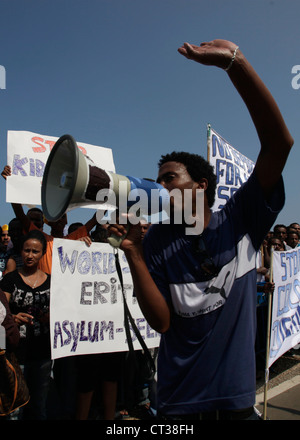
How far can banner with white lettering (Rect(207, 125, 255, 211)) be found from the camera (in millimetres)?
4156

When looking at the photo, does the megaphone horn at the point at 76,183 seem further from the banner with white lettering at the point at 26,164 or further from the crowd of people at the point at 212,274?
the banner with white lettering at the point at 26,164

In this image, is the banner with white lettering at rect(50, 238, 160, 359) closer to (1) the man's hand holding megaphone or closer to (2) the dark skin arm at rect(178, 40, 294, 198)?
(1) the man's hand holding megaphone

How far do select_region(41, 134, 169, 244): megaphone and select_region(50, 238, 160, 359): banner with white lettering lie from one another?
1824mm

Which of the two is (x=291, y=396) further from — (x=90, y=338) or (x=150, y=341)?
(x=90, y=338)

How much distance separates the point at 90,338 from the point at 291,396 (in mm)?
2381

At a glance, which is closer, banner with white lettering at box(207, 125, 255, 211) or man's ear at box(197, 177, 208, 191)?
man's ear at box(197, 177, 208, 191)

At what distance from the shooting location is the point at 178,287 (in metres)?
1.44

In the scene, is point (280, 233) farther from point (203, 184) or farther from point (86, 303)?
point (203, 184)

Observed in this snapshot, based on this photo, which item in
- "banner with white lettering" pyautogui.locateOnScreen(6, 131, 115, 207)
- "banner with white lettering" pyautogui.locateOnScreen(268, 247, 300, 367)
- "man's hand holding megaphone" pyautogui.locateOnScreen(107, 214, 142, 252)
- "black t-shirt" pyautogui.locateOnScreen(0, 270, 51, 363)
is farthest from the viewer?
"banner with white lettering" pyautogui.locateOnScreen(268, 247, 300, 367)

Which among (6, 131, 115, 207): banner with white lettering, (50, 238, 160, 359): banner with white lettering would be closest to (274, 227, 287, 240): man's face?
(50, 238, 160, 359): banner with white lettering

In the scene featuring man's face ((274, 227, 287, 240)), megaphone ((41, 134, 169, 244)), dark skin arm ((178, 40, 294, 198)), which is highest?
dark skin arm ((178, 40, 294, 198))

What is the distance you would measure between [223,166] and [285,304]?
183 cm

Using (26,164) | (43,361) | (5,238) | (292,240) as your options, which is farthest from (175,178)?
(292,240)

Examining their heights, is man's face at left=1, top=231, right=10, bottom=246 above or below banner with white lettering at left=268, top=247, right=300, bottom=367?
above
